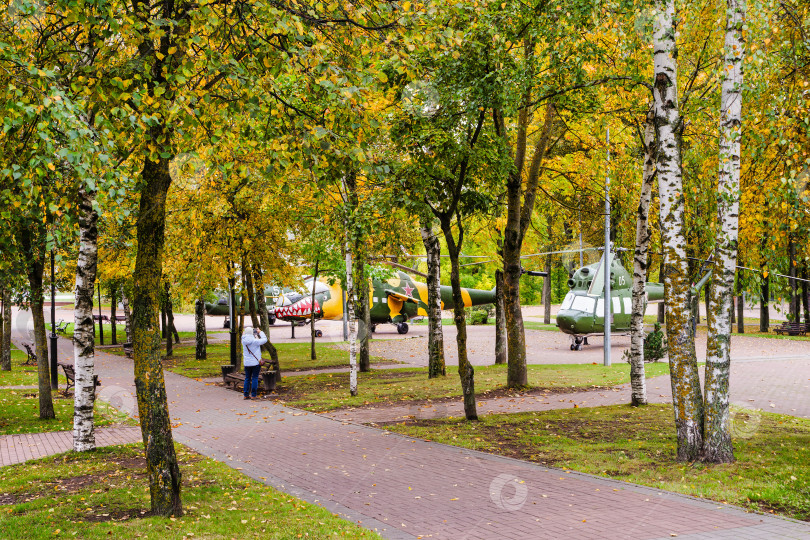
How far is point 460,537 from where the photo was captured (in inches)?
255

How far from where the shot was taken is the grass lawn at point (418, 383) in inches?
638

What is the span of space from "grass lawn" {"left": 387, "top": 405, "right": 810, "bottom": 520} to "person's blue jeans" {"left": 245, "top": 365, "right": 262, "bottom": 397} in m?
5.36

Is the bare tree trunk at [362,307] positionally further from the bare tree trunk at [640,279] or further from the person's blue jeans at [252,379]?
the bare tree trunk at [640,279]

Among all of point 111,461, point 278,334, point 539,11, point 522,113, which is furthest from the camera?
point 278,334

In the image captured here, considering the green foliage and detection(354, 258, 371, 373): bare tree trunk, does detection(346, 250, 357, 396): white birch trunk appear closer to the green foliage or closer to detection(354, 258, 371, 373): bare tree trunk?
detection(354, 258, 371, 373): bare tree trunk

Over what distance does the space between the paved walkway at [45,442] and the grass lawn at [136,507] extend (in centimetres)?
→ 102

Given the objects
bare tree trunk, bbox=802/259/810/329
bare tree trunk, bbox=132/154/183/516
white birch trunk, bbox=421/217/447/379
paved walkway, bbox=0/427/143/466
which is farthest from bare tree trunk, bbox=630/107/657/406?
bare tree trunk, bbox=802/259/810/329

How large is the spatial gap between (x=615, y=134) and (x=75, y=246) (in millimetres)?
13609

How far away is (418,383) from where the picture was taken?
18.7 meters

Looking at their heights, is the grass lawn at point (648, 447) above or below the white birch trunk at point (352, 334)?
below

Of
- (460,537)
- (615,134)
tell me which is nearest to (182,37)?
(460,537)

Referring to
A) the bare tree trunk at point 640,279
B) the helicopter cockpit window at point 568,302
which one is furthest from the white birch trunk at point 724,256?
the helicopter cockpit window at point 568,302

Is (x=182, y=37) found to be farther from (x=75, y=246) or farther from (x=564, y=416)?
(x=75, y=246)

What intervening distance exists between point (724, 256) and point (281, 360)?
19.8 m
